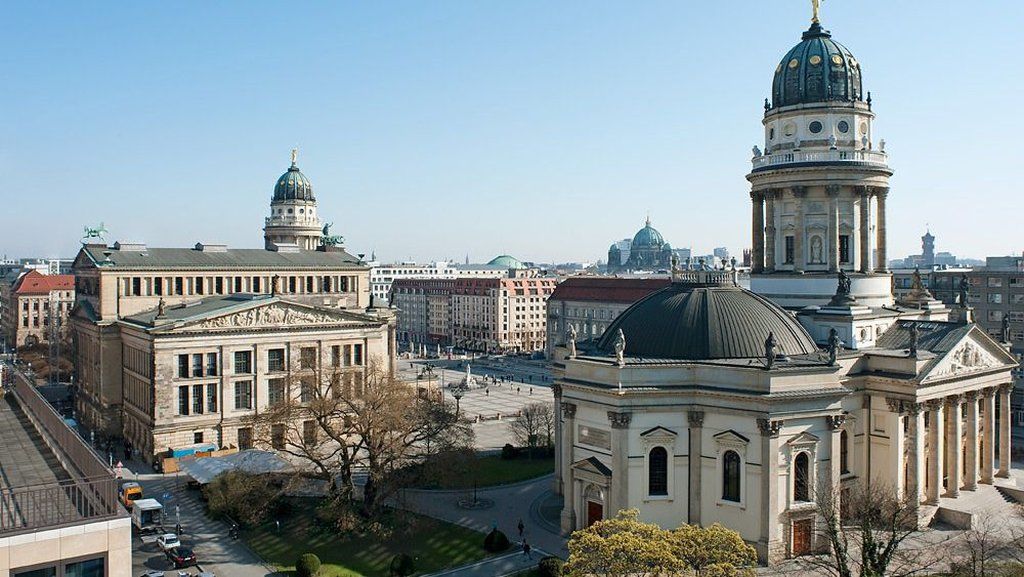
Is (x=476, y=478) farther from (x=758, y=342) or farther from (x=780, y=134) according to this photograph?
(x=780, y=134)

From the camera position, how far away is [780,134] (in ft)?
228

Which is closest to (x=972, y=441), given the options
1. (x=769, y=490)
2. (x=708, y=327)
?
(x=769, y=490)

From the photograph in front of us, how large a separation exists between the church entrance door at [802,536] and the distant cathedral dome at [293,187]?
4409 inches

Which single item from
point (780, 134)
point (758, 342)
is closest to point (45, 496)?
point (758, 342)

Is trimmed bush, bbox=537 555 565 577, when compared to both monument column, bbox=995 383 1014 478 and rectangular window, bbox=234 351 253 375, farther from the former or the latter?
rectangular window, bbox=234 351 253 375

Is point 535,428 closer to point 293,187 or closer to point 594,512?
point 594,512

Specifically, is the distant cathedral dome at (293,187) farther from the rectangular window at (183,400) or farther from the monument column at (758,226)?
the monument column at (758,226)

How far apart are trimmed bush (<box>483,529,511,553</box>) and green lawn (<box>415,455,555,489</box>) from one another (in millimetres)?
9421

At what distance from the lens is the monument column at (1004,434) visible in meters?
65.8

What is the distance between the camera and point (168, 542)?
52.2m

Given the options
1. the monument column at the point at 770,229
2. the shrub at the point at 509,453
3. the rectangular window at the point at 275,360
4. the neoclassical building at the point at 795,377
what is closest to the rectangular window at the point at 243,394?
the rectangular window at the point at 275,360

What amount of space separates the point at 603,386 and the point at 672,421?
4685 mm

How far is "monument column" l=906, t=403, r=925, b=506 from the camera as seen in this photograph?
2201 inches

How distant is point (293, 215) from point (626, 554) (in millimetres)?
118929
